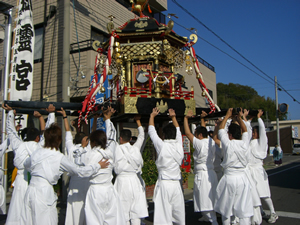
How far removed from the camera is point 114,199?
3.81 meters

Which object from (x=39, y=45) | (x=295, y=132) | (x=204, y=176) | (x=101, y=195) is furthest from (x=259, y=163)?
(x=295, y=132)

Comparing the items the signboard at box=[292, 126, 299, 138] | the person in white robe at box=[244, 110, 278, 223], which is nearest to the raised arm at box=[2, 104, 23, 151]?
the person in white robe at box=[244, 110, 278, 223]

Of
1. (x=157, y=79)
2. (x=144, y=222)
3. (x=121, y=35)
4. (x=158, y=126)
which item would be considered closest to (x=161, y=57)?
(x=157, y=79)

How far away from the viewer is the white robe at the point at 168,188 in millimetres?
4176

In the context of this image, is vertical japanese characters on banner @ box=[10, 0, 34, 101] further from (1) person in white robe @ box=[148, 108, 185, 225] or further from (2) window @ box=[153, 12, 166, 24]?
(2) window @ box=[153, 12, 166, 24]

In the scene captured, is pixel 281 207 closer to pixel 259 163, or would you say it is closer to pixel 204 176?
pixel 259 163

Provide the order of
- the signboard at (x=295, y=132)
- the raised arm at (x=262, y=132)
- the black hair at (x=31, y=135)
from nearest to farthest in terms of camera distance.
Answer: the black hair at (x=31, y=135) < the raised arm at (x=262, y=132) < the signboard at (x=295, y=132)

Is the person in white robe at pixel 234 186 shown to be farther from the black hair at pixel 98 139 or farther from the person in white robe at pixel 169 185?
the black hair at pixel 98 139

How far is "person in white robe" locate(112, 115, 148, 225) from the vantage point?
4418 millimetres

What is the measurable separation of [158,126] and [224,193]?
10.1 feet

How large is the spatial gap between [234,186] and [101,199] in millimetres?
2210

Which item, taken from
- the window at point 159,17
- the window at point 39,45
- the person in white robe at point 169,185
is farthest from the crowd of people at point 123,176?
the window at point 159,17

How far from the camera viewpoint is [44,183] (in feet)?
11.0

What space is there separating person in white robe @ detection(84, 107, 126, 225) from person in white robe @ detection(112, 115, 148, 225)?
0.57 m
